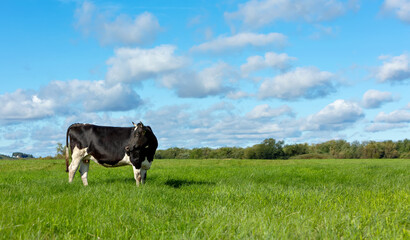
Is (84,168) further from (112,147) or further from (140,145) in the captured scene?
(140,145)

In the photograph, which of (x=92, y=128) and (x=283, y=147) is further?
(x=283, y=147)

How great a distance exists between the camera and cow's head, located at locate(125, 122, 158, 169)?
9805mm

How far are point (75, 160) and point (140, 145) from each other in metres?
2.52

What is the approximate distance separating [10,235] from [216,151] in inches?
→ 2322

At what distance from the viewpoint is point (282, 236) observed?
4027 mm

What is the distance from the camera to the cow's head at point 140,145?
32.2 ft

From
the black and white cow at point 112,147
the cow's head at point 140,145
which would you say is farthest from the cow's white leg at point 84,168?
the cow's head at point 140,145

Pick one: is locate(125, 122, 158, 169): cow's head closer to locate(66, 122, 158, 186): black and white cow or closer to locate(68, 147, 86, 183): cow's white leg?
locate(66, 122, 158, 186): black and white cow

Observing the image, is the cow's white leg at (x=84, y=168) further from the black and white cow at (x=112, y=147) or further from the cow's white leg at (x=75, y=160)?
the cow's white leg at (x=75, y=160)

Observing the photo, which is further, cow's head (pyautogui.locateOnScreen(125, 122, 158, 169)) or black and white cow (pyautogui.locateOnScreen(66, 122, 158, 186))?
black and white cow (pyautogui.locateOnScreen(66, 122, 158, 186))

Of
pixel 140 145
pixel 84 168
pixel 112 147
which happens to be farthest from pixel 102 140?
pixel 140 145

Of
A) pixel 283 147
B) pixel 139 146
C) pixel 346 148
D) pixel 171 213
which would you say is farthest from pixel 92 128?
pixel 346 148

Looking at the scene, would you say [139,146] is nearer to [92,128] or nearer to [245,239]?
[92,128]

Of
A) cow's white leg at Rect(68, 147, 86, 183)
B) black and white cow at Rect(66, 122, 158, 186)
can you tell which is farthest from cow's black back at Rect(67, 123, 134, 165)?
cow's white leg at Rect(68, 147, 86, 183)
